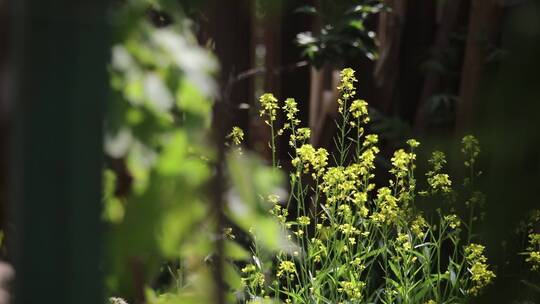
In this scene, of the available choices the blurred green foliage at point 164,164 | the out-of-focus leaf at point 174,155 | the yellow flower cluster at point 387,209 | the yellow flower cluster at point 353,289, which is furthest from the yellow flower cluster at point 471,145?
the yellow flower cluster at point 387,209

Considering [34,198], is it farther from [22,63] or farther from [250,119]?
[250,119]

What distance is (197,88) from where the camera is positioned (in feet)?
3.19

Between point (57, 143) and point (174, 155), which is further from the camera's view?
point (174, 155)

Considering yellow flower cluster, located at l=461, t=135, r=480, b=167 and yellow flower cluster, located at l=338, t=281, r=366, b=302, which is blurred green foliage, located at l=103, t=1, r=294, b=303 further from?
yellow flower cluster, located at l=338, t=281, r=366, b=302

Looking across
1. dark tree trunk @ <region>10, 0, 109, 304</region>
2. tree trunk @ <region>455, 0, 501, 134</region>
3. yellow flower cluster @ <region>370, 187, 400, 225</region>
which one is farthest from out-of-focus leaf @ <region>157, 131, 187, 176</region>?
tree trunk @ <region>455, 0, 501, 134</region>

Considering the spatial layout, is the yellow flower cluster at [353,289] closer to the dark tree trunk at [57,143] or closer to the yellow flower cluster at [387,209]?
the yellow flower cluster at [387,209]

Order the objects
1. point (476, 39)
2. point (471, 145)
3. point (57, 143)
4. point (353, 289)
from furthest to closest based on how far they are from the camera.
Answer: point (476, 39), point (353, 289), point (471, 145), point (57, 143)

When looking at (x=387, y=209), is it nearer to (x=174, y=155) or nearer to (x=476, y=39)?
(x=476, y=39)

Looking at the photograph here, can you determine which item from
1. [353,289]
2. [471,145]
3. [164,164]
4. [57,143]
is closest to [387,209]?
[353,289]

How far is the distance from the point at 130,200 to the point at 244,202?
0.57 ft

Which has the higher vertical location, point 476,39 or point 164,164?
point 476,39

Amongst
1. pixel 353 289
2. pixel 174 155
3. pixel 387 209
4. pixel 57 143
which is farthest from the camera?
pixel 387 209

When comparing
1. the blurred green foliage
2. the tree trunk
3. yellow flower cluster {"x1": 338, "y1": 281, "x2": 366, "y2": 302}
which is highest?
the tree trunk

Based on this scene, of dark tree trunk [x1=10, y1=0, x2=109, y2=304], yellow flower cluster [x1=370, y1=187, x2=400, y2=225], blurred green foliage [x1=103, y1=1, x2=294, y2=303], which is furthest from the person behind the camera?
yellow flower cluster [x1=370, y1=187, x2=400, y2=225]
